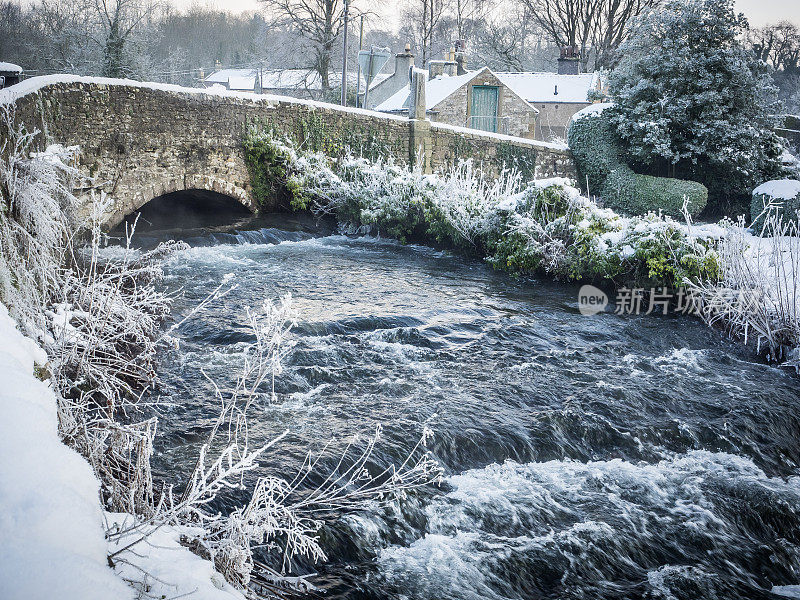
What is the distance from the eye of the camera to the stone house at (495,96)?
91.8 feet

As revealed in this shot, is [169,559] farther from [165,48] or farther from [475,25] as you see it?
[165,48]

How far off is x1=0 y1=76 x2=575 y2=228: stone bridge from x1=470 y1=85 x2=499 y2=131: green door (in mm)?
10882

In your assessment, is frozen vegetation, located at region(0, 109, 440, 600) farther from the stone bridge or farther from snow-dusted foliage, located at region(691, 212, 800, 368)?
snow-dusted foliage, located at region(691, 212, 800, 368)

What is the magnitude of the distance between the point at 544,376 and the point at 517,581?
3065mm

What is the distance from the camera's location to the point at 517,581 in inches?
131

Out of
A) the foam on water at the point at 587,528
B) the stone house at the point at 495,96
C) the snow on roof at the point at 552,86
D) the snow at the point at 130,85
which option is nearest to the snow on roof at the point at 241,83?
the stone house at the point at 495,96

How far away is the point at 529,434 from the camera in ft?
16.2

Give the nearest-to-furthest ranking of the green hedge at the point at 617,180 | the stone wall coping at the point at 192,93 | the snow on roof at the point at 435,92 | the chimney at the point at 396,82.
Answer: the stone wall coping at the point at 192,93
the green hedge at the point at 617,180
the snow on roof at the point at 435,92
the chimney at the point at 396,82

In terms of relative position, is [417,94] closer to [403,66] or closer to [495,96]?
[495,96]

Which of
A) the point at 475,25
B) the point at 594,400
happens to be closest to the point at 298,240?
the point at 594,400

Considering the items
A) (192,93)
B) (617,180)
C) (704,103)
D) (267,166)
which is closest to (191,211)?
(267,166)

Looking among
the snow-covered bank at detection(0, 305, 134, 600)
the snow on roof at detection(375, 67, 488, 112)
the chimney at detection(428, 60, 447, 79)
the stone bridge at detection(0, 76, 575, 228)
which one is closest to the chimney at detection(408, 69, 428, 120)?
the stone bridge at detection(0, 76, 575, 228)

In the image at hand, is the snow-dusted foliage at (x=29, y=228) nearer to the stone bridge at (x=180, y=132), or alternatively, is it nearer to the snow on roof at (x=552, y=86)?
the stone bridge at (x=180, y=132)

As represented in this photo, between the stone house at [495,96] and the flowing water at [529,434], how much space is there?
1882cm
